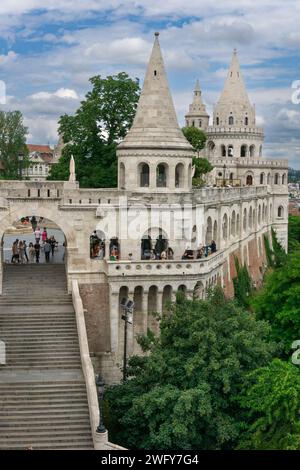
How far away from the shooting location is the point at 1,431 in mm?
24266

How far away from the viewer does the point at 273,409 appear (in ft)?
75.3

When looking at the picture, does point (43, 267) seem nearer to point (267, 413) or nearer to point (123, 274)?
point (123, 274)

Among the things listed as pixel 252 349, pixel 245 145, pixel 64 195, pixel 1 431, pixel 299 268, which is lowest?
pixel 1 431

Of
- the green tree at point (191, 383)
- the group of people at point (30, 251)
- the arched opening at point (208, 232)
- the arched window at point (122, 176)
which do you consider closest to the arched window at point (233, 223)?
the arched opening at point (208, 232)

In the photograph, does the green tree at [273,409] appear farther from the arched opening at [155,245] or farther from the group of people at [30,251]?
the group of people at [30,251]

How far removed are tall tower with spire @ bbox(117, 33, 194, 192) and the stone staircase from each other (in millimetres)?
6775

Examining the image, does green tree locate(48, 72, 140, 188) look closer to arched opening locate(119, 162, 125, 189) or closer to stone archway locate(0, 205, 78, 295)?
arched opening locate(119, 162, 125, 189)

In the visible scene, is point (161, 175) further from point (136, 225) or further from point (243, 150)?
point (243, 150)

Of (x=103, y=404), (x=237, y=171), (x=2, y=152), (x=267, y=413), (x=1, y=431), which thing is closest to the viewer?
(x=267, y=413)

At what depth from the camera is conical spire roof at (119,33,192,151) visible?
35.3 meters

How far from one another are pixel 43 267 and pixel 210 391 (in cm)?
1454

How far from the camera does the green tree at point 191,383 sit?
76.5ft

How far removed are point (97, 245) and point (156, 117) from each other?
754 centimetres
